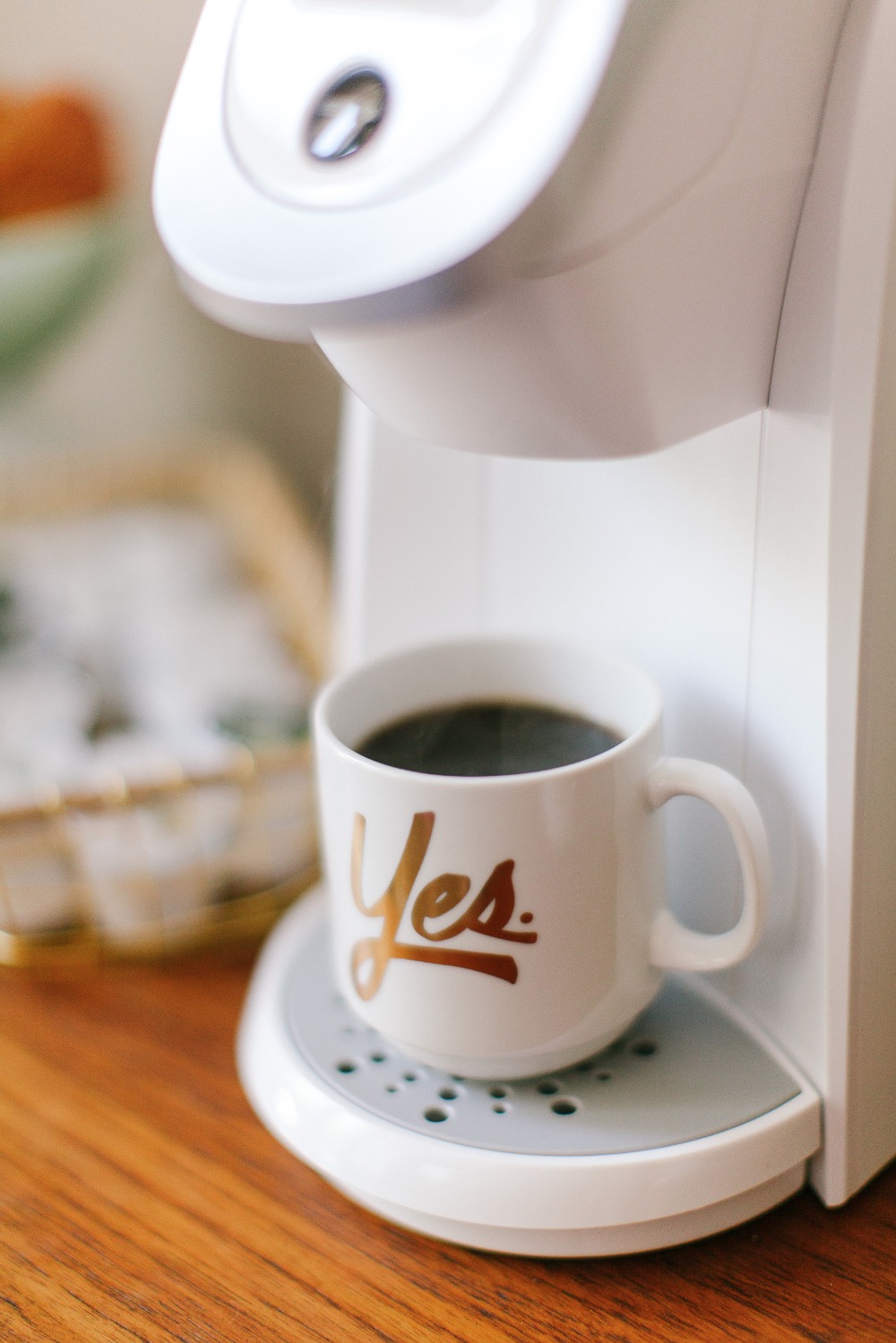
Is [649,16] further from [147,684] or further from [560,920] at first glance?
[147,684]

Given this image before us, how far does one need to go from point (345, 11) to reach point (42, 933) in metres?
0.33

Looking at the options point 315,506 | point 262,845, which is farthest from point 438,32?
point 315,506

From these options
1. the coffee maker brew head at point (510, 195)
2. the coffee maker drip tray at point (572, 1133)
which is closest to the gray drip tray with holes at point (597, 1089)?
the coffee maker drip tray at point (572, 1133)

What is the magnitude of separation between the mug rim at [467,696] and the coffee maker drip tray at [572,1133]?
91 millimetres

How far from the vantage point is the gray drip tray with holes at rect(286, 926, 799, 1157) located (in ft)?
1.01

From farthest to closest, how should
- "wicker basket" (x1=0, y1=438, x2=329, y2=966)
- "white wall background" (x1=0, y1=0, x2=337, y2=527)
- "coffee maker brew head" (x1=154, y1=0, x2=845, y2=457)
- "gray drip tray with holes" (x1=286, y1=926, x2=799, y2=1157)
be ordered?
"white wall background" (x1=0, y1=0, x2=337, y2=527) → "wicker basket" (x1=0, y1=438, x2=329, y2=966) → "gray drip tray with holes" (x1=286, y1=926, x2=799, y2=1157) → "coffee maker brew head" (x1=154, y1=0, x2=845, y2=457)

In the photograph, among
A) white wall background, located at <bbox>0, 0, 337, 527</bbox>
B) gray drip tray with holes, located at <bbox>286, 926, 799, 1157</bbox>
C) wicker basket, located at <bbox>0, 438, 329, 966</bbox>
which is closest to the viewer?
gray drip tray with holes, located at <bbox>286, 926, 799, 1157</bbox>

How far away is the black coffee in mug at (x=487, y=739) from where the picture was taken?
1.08 ft

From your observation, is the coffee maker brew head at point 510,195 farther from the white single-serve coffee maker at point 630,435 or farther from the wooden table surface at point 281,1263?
the wooden table surface at point 281,1263

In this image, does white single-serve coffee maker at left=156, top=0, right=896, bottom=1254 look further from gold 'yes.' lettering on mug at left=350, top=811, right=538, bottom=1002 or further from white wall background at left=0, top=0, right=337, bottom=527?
white wall background at left=0, top=0, right=337, bottom=527

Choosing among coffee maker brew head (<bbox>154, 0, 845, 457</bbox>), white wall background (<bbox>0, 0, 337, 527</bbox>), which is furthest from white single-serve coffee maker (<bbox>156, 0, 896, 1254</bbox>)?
white wall background (<bbox>0, 0, 337, 527</bbox>)

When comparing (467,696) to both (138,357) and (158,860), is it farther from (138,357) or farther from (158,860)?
(138,357)

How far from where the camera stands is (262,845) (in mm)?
439

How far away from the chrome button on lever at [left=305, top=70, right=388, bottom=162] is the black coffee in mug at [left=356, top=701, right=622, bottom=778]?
158 millimetres
